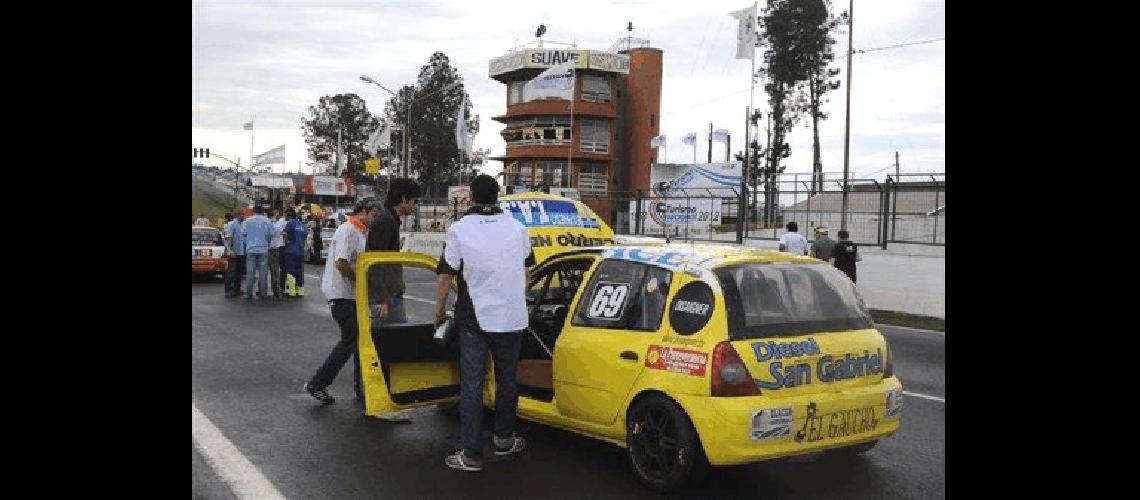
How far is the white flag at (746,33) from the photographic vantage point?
29875 mm

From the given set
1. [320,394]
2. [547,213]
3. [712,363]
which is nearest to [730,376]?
[712,363]

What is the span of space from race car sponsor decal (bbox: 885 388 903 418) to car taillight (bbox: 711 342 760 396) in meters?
0.98

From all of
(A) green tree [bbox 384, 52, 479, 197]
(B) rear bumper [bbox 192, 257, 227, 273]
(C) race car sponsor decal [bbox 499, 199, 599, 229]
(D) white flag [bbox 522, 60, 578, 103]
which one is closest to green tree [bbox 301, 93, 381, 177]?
(A) green tree [bbox 384, 52, 479, 197]

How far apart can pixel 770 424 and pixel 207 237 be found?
59.9ft

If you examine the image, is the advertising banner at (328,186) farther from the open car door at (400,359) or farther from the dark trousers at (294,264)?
the open car door at (400,359)

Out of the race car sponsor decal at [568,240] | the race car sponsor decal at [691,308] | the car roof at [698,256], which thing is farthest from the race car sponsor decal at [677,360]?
the race car sponsor decal at [568,240]

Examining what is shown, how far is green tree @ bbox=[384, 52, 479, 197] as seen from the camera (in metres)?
82.4

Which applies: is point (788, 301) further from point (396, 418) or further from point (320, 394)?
point (320, 394)

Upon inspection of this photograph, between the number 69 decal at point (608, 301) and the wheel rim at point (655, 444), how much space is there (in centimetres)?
68

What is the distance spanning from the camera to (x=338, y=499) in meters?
4.99

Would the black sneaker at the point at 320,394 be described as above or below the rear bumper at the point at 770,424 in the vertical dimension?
below
